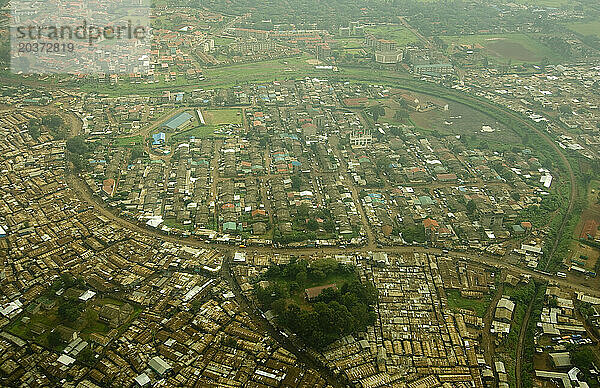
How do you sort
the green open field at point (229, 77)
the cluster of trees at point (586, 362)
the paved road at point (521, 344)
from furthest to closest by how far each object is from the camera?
Result: the green open field at point (229, 77) → the paved road at point (521, 344) → the cluster of trees at point (586, 362)

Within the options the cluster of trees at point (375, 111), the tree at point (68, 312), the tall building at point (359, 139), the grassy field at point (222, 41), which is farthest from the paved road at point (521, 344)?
the grassy field at point (222, 41)

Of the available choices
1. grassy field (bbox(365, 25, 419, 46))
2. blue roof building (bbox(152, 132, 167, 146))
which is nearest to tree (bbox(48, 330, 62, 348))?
blue roof building (bbox(152, 132, 167, 146))

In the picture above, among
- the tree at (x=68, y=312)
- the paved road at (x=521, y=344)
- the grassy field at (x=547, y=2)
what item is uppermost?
the grassy field at (x=547, y=2)

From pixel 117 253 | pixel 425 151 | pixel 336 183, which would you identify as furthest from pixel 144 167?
pixel 425 151

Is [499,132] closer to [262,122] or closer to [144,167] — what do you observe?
[262,122]

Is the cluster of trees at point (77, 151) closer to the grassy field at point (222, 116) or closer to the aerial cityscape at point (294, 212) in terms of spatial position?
the aerial cityscape at point (294, 212)

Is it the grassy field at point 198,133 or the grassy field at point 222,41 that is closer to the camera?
the grassy field at point 198,133
